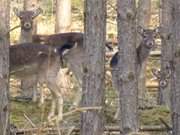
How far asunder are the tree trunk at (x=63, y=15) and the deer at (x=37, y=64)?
4456 mm

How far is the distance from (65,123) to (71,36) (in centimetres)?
358

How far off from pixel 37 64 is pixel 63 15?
4.76 metres

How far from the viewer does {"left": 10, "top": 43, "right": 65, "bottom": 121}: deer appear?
1318cm

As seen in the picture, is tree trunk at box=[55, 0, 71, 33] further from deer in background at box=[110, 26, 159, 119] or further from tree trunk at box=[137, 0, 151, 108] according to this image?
deer in background at box=[110, 26, 159, 119]

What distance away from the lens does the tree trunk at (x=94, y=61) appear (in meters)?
8.74

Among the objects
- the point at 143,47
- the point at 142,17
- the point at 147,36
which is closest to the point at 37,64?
the point at 143,47

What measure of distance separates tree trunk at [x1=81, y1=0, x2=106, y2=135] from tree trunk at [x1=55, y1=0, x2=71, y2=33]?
899 cm

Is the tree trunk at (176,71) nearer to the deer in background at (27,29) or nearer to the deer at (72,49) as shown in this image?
the deer at (72,49)

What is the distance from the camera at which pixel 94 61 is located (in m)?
8.80

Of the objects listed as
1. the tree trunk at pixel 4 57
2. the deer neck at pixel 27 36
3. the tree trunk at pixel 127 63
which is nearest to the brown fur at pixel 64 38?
the deer neck at pixel 27 36

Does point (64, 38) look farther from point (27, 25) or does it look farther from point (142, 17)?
point (142, 17)

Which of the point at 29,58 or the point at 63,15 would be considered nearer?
the point at 29,58

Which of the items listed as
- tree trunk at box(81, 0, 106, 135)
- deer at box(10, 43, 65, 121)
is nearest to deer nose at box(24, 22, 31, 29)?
deer at box(10, 43, 65, 121)

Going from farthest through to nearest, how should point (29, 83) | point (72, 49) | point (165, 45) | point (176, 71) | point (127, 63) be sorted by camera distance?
1. point (29, 83)
2. point (72, 49)
3. point (165, 45)
4. point (127, 63)
5. point (176, 71)
